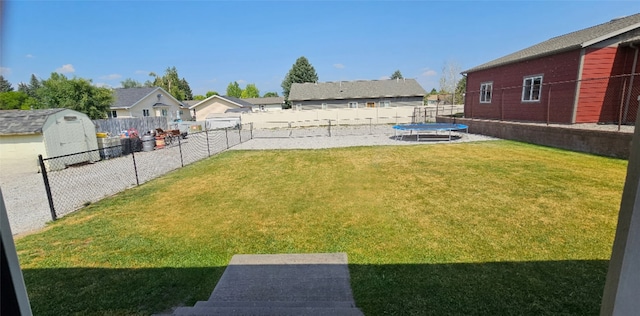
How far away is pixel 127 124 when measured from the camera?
20500 mm

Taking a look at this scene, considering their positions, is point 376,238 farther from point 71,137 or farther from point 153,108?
point 153,108

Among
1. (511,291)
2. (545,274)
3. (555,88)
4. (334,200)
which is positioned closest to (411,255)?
(511,291)

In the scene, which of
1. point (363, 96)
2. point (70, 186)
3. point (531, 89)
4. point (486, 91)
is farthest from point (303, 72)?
point (70, 186)

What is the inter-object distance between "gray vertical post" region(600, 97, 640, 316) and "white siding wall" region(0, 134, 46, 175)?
1542 centimetres

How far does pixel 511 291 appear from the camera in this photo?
111 inches

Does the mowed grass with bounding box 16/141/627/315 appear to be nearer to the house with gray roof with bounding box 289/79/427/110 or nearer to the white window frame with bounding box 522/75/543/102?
the white window frame with bounding box 522/75/543/102

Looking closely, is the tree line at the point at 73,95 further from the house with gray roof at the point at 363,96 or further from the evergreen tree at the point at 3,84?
the evergreen tree at the point at 3,84

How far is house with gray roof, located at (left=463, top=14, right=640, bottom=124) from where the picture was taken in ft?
36.1

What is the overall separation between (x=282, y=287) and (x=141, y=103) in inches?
1438

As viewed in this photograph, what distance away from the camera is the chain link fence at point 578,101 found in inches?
418

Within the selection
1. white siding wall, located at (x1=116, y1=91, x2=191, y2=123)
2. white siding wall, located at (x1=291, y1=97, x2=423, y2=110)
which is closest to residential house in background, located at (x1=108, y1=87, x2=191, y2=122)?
white siding wall, located at (x1=116, y1=91, x2=191, y2=123)

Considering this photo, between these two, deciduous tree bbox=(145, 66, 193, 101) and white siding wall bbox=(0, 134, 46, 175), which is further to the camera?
deciduous tree bbox=(145, 66, 193, 101)

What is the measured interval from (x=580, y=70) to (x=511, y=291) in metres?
13.3

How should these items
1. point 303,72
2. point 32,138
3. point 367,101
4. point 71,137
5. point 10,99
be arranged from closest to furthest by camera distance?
1. point 10,99
2. point 32,138
3. point 71,137
4. point 367,101
5. point 303,72
